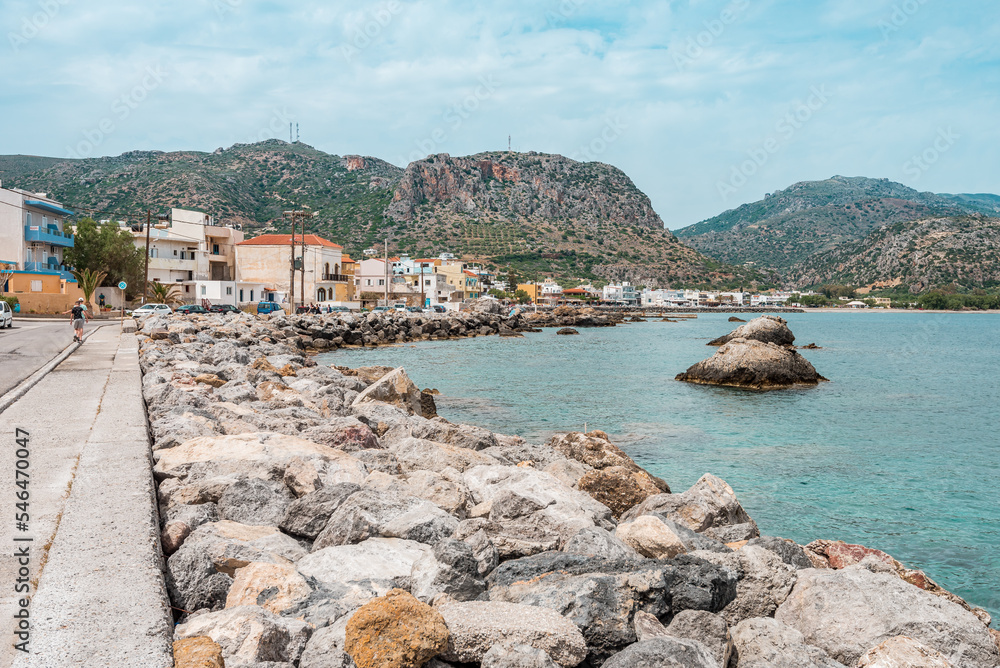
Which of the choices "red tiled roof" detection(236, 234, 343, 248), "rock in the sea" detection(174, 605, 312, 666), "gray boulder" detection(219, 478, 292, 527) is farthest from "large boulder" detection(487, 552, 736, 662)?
"red tiled roof" detection(236, 234, 343, 248)

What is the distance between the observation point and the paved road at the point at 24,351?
13930 mm

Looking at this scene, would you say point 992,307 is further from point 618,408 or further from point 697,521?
point 697,521

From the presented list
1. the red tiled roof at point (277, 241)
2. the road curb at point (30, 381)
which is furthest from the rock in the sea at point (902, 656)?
the red tiled roof at point (277, 241)

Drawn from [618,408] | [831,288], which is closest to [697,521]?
[618,408]

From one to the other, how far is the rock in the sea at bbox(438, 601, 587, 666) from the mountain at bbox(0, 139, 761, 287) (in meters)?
136

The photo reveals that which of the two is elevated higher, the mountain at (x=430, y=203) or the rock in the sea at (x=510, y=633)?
the mountain at (x=430, y=203)

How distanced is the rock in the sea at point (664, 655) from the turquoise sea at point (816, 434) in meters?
6.24

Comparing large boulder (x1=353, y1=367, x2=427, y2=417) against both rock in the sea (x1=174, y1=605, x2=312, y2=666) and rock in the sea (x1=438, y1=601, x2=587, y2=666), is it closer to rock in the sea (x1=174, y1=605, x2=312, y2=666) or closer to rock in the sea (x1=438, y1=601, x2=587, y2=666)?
rock in the sea (x1=174, y1=605, x2=312, y2=666)

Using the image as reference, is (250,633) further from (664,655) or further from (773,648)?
(773,648)

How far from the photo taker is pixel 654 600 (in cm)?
417

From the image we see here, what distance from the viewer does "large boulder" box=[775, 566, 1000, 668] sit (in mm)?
4348

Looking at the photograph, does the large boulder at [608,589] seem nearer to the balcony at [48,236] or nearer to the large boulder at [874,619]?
the large boulder at [874,619]

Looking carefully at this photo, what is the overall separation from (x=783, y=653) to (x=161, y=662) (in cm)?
331

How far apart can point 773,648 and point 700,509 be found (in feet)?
10.5
